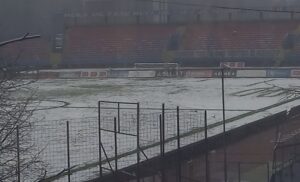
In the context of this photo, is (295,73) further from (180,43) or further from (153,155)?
(153,155)

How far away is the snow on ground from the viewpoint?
12367 millimetres

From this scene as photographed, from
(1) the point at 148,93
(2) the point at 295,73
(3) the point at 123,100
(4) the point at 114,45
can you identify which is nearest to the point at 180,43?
(4) the point at 114,45

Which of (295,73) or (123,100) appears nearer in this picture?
(123,100)

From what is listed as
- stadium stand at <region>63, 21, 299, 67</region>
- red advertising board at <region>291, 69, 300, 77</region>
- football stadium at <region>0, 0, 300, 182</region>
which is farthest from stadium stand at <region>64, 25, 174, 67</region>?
red advertising board at <region>291, 69, 300, 77</region>

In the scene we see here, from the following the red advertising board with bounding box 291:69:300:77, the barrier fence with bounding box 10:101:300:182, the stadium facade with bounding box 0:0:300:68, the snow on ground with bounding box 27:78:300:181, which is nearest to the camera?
the barrier fence with bounding box 10:101:300:182

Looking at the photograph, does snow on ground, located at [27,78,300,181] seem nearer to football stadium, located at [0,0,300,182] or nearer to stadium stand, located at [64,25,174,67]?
football stadium, located at [0,0,300,182]

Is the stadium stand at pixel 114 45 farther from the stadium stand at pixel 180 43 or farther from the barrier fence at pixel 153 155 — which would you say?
the barrier fence at pixel 153 155

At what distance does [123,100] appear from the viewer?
23.9 m

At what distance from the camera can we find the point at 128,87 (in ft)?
102

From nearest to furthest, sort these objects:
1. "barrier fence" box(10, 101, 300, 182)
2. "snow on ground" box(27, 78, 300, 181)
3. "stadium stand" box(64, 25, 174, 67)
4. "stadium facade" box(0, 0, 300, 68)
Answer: "barrier fence" box(10, 101, 300, 182) < "snow on ground" box(27, 78, 300, 181) < "stadium facade" box(0, 0, 300, 68) < "stadium stand" box(64, 25, 174, 67)

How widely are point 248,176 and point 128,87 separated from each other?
20053mm

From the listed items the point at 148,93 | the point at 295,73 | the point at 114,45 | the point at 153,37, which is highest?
the point at 153,37

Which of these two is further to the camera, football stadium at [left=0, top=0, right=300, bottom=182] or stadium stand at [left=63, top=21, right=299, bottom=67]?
stadium stand at [left=63, top=21, right=299, bottom=67]

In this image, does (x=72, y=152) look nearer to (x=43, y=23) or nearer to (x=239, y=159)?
(x=239, y=159)
